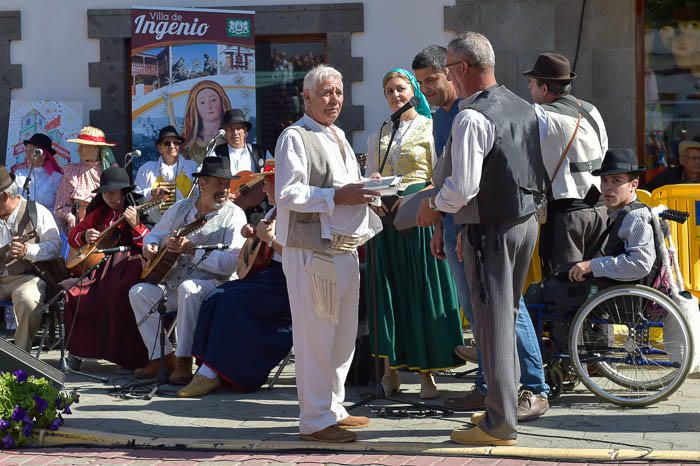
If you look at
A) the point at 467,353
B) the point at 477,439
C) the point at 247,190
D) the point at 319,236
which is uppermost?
the point at 247,190

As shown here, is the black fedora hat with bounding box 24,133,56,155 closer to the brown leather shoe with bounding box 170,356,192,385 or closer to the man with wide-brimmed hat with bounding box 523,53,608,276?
the brown leather shoe with bounding box 170,356,192,385

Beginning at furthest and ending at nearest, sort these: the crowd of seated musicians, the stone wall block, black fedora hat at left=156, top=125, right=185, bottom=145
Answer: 1. the stone wall block
2. black fedora hat at left=156, top=125, right=185, bottom=145
3. the crowd of seated musicians

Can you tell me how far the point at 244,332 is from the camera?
26.4 ft

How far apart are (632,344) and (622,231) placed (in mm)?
698

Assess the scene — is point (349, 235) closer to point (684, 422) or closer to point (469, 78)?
point (469, 78)

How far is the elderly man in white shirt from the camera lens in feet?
20.4

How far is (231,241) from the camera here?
848 centimetres

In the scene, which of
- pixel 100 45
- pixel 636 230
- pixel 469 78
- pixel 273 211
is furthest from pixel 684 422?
pixel 100 45

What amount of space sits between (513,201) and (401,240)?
1759mm

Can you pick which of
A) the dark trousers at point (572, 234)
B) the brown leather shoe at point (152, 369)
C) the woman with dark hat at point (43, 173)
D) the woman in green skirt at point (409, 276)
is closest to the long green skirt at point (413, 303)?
the woman in green skirt at point (409, 276)

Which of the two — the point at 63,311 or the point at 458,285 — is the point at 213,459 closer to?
the point at 458,285

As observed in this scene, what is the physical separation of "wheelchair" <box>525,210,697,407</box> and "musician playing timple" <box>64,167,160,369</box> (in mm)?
3160

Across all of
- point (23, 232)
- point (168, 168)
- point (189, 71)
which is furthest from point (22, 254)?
point (189, 71)

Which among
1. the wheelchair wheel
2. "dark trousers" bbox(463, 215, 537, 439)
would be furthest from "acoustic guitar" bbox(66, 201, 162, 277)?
"dark trousers" bbox(463, 215, 537, 439)
